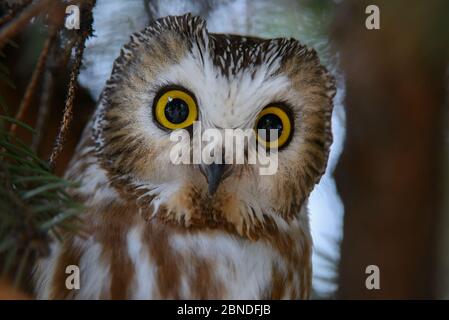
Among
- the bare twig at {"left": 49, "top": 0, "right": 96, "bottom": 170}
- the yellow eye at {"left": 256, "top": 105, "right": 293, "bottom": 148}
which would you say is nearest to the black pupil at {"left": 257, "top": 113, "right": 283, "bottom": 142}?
the yellow eye at {"left": 256, "top": 105, "right": 293, "bottom": 148}

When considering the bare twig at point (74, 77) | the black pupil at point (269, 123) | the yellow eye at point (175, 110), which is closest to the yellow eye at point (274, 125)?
the black pupil at point (269, 123)

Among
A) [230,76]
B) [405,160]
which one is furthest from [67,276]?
[405,160]

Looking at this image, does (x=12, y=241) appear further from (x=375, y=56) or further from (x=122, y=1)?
(x=375, y=56)

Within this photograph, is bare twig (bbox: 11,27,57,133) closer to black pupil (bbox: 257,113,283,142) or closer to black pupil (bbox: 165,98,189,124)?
black pupil (bbox: 165,98,189,124)

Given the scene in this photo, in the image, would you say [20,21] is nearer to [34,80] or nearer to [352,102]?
[34,80]

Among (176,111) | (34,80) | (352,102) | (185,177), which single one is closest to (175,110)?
(176,111)
